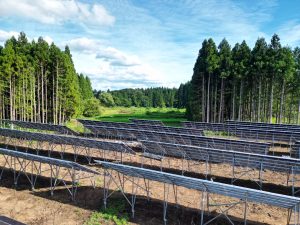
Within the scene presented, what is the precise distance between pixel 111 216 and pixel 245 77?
118 feet

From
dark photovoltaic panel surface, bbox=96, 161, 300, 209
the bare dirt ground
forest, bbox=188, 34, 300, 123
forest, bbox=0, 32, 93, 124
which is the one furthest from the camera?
forest, bbox=0, 32, 93, 124

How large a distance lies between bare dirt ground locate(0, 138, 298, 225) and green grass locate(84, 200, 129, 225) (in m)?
0.22

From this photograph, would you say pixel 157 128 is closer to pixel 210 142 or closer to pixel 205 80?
pixel 210 142

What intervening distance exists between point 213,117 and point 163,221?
40638mm

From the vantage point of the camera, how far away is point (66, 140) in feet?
58.1

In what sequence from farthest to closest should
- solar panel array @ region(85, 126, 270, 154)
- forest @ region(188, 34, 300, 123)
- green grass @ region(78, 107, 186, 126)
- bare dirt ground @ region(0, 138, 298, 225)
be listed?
1. green grass @ region(78, 107, 186, 126)
2. forest @ region(188, 34, 300, 123)
3. solar panel array @ region(85, 126, 270, 154)
4. bare dirt ground @ region(0, 138, 298, 225)

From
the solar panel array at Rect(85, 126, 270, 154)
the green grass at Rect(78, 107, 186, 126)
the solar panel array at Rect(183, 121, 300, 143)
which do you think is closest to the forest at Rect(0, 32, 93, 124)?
the green grass at Rect(78, 107, 186, 126)

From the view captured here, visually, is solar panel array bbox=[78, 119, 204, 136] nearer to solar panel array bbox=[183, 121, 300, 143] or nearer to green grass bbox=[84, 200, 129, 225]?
solar panel array bbox=[183, 121, 300, 143]

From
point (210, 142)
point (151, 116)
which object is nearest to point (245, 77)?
point (210, 142)

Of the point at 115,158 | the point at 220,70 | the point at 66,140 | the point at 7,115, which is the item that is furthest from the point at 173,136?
the point at 7,115

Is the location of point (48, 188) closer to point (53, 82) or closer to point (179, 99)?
point (53, 82)

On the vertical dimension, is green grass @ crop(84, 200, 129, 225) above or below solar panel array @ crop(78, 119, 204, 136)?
below

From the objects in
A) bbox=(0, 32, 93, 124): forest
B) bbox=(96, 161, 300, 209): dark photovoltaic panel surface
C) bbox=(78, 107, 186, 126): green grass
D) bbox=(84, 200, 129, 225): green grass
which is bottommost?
bbox=(78, 107, 186, 126): green grass

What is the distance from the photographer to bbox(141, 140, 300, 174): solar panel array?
11972 millimetres
